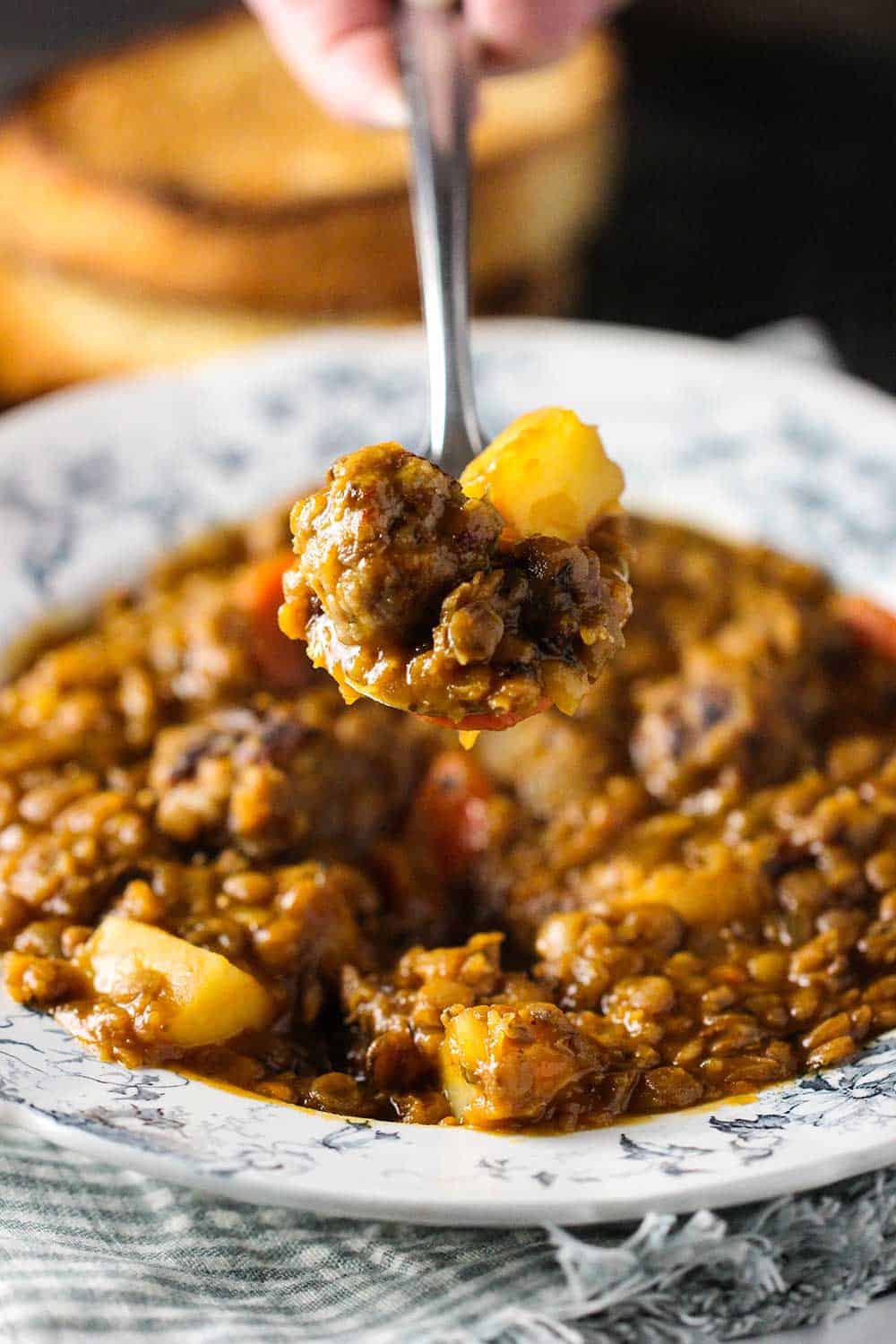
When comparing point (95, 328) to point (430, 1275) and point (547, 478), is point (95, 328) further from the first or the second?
point (430, 1275)

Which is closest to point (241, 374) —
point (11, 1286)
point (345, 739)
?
point (345, 739)

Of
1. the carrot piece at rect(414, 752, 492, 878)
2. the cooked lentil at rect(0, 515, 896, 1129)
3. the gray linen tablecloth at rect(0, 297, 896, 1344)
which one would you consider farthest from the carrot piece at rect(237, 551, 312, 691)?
the gray linen tablecloth at rect(0, 297, 896, 1344)

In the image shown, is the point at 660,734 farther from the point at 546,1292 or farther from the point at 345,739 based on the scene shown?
the point at 546,1292

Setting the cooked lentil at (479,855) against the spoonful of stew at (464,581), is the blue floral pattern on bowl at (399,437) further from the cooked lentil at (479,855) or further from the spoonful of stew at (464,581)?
the spoonful of stew at (464,581)

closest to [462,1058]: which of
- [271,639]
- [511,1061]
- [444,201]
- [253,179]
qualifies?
[511,1061]

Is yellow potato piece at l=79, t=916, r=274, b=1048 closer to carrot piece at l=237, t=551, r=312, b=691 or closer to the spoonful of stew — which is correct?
the spoonful of stew

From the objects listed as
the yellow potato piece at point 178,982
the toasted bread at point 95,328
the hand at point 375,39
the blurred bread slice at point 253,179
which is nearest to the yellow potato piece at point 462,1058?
the yellow potato piece at point 178,982

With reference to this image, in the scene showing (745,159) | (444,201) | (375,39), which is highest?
(375,39)
